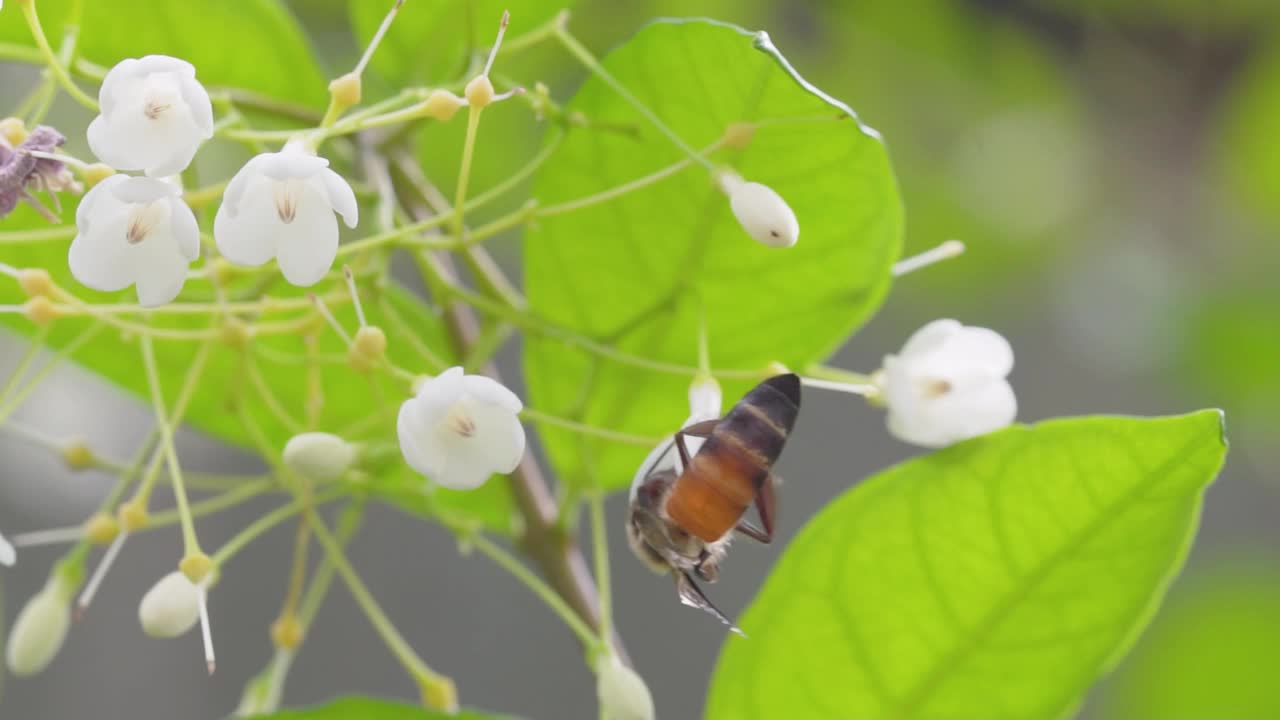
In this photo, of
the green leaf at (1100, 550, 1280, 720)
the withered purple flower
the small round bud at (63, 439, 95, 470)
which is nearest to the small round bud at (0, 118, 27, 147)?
the withered purple flower

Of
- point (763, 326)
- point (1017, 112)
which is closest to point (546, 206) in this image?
point (763, 326)

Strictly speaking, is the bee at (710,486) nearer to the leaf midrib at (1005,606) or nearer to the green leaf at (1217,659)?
the leaf midrib at (1005,606)

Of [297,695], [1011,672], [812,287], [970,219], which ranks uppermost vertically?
[970,219]

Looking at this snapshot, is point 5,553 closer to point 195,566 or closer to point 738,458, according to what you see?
point 195,566

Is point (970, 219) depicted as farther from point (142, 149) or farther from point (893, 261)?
point (142, 149)

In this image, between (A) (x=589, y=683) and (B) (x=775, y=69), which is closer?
(B) (x=775, y=69)

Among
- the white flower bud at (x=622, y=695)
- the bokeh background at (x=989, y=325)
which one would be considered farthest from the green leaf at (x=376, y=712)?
the bokeh background at (x=989, y=325)

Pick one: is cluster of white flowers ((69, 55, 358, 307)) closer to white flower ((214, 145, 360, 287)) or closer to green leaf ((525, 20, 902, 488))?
white flower ((214, 145, 360, 287))
